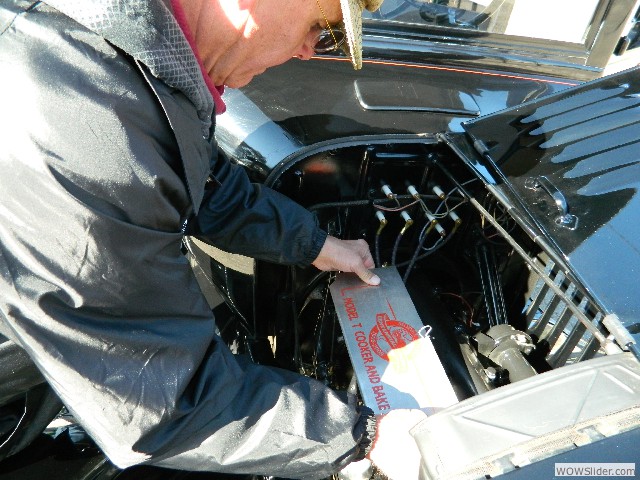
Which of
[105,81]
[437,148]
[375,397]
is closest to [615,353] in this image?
[375,397]

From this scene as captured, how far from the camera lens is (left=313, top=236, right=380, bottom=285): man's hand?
1.60 metres

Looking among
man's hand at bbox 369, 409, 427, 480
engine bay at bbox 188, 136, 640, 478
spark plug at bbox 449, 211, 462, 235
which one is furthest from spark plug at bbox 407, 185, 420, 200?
man's hand at bbox 369, 409, 427, 480

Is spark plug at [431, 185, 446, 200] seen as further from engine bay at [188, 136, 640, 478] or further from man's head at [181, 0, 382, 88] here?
man's head at [181, 0, 382, 88]

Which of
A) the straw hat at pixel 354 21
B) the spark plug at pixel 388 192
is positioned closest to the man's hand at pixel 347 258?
the spark plug at pixel 388 192

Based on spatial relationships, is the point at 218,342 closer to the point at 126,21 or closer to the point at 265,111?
the point at 126,21

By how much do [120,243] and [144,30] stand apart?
1.21 feet

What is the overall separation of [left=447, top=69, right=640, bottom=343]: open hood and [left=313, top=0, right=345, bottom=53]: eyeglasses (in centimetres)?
44

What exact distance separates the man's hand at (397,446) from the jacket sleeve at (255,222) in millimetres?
507

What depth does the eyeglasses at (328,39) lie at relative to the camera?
4.27ft

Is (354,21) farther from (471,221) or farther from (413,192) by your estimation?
(471,221)

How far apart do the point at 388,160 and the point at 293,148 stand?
268 millimetres

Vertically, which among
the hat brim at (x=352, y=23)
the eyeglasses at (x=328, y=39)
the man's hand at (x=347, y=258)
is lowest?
the man's hand at (x=347, y=258)

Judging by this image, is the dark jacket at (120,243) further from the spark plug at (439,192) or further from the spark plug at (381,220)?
the spark plug at (439,192)

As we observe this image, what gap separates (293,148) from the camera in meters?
1.59
